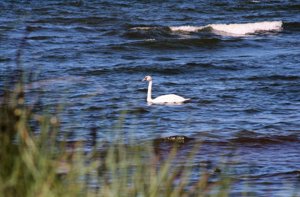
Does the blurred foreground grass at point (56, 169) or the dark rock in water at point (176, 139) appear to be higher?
the blurred foreground grass at point (56, 169)

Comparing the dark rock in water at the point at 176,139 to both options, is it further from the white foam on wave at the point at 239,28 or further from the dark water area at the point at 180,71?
the white foam on wave at the point at 239,28

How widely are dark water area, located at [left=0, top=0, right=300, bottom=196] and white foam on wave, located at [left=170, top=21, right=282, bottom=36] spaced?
31mm

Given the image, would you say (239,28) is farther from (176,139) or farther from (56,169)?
(56,169)

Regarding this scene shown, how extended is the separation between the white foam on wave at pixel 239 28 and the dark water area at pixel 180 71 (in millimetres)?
31

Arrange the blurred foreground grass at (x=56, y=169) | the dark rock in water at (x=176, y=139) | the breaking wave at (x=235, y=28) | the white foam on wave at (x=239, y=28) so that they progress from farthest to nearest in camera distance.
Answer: the white foam on wave at (x=239, y=28) → the breaking wave at (x=235, y=28) → the dark rock in water at (x=176, y=139) → the blurred foreground grass at (x=56, y=169)

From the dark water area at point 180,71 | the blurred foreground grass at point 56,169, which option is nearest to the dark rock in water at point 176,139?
the dark water area at point 180,71

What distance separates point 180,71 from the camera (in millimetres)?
17906

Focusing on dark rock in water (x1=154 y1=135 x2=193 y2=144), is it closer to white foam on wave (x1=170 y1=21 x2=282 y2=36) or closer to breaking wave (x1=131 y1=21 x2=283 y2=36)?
breaking wave (x1=131 y1=21 x2=283 y2=36)

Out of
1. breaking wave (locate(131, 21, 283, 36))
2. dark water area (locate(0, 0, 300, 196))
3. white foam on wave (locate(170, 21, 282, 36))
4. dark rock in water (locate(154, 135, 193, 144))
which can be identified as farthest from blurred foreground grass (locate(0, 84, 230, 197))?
white foam on wave (locate(170, 21, 282, 36))

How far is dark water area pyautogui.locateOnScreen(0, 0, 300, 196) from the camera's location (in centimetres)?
888

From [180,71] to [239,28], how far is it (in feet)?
26.9

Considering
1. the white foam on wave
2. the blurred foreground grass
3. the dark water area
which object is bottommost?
the white foam on wave

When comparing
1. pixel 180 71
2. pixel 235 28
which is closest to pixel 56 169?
pixel 180 71

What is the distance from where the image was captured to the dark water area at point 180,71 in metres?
8.88
